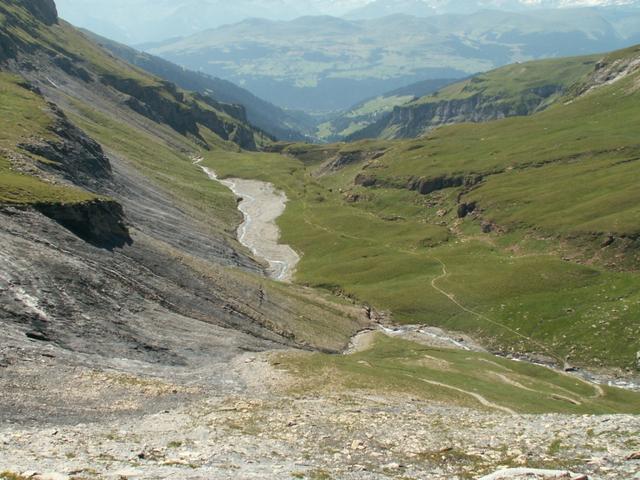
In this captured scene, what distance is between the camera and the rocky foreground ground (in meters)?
26.9

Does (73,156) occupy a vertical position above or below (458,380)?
above

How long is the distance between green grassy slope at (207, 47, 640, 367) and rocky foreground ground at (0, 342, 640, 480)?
48.6m

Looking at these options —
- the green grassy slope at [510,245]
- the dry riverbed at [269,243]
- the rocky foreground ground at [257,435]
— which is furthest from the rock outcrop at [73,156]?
the rocky foreground ground at [257,435]

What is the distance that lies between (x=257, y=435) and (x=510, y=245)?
102192 mm

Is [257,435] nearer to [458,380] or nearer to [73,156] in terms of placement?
[458,380]

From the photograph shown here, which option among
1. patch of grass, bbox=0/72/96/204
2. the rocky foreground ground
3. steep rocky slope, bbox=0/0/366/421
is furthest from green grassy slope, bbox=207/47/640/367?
patch of grass, bbox=0/72/96/204

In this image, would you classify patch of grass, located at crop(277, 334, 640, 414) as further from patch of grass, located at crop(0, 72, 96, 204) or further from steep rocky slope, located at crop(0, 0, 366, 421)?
patch of grass, located at crop(0, 72, 96, 204)

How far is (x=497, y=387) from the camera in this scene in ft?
201

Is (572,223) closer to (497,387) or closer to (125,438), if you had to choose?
(497,387)

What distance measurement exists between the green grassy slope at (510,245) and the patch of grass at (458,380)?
37.6 ft

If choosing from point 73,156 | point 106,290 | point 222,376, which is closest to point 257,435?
point 222,376

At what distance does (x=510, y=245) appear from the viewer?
125 meters

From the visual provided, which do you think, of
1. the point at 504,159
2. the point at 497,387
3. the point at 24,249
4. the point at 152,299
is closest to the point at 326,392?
the point at 497,387

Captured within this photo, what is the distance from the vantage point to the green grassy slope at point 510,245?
8762 cm
